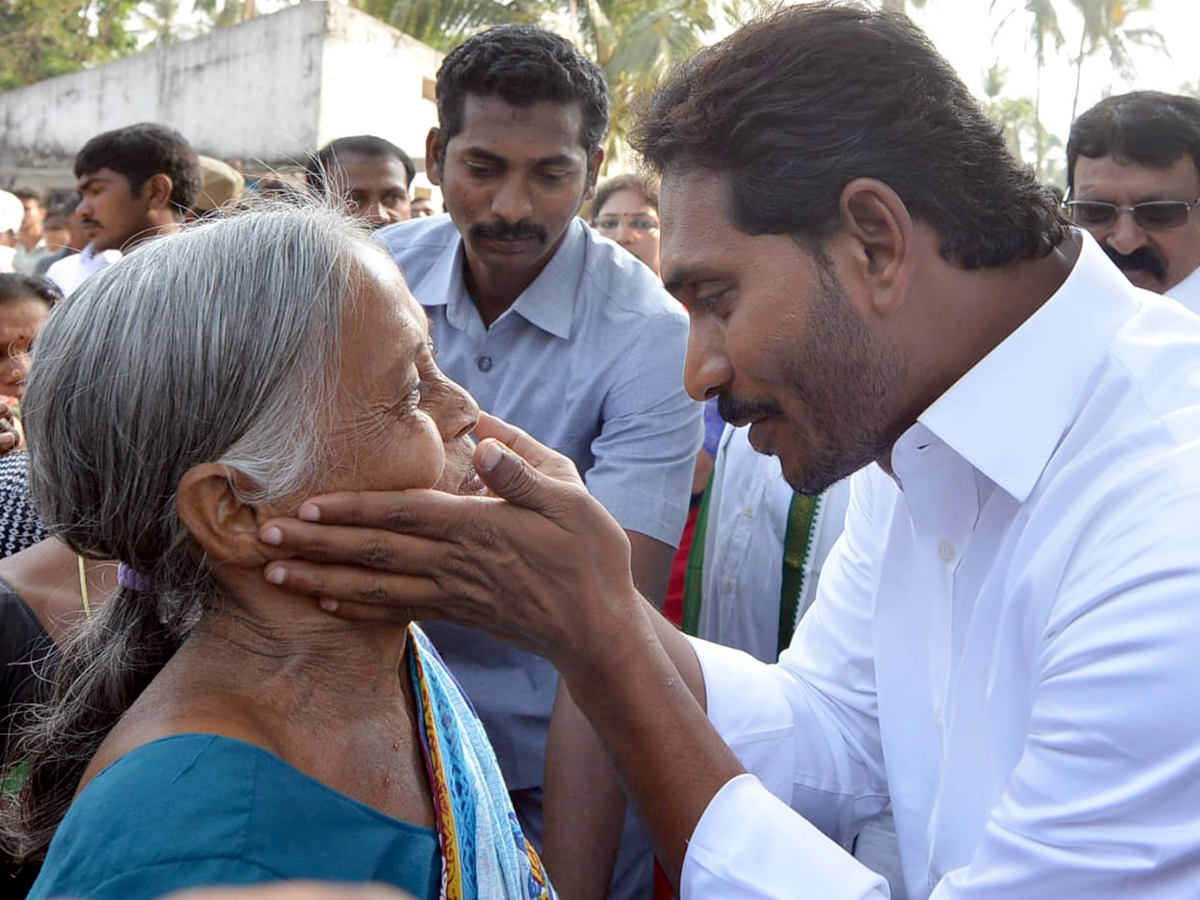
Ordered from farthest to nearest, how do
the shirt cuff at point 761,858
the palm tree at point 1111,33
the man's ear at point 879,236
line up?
the palm tree at point 1111,33 → the man's ear at point 879,236 → the shirt cuff at point 761,858

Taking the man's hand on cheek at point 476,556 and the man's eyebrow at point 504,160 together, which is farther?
the man's eyebrow at point 504,160

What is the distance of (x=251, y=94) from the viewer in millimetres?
17484

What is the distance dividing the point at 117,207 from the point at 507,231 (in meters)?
3.66

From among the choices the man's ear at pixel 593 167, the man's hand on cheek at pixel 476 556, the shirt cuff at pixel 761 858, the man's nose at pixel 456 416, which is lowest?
the shirt cuff at pixel 761 858

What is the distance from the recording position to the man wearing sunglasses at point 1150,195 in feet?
15.3

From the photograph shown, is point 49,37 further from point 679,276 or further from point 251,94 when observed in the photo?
point 679,276

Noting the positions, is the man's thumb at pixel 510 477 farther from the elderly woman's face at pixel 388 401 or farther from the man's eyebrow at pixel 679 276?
the man's eyebrow at pixel 679 276

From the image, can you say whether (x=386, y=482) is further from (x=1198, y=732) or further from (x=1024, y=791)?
(x=1198, y=732)

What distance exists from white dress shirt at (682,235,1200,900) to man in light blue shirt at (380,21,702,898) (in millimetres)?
676

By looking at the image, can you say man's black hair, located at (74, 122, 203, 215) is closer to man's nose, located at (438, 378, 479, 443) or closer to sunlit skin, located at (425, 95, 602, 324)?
sunlit skin, located at (425, 95, 602, 324)

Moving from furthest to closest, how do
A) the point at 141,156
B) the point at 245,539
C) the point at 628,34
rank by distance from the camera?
the point at 628,34 < the point at 141,156 < the point at 245,539

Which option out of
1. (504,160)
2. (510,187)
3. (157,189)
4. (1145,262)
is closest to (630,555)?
(510,187)

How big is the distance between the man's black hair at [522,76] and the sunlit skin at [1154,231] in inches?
85.7

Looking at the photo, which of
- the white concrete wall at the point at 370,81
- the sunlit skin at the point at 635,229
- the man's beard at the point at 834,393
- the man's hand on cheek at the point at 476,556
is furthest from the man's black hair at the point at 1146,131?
the white concrete wall at the point at 370,81
